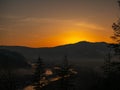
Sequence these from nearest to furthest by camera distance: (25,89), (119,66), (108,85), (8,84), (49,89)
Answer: (119,66), (108,85), (8,84), (49,89), (25,89)

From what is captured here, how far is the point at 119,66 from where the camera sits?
98.9ft

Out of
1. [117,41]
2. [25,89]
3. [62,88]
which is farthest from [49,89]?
[117,41]

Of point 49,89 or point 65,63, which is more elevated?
point 65,63

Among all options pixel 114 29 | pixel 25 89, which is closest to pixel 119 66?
pixel 114 29

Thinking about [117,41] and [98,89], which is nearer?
[117,41]

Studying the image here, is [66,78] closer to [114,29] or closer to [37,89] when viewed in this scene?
[37,89]

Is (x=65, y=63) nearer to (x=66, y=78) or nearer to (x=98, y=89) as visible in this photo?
(x=66, y=78)

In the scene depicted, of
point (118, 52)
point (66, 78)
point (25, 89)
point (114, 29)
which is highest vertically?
point (114, 29)

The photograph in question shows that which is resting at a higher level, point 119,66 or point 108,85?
point 119,66

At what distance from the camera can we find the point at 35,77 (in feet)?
162

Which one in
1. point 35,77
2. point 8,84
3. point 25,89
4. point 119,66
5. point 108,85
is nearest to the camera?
point 119,66

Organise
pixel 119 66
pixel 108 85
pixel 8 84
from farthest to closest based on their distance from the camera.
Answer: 1. pixel 8 84
2. pixel 108 85
3. pixel 119 66

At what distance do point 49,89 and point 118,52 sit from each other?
93.3 meters

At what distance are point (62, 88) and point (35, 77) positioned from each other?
190 inches
